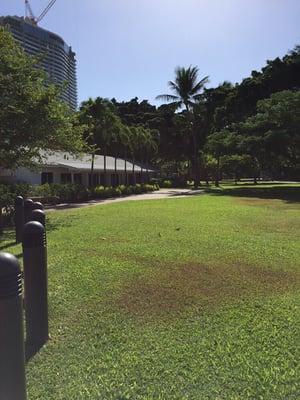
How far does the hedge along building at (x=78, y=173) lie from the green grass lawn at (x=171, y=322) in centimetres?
1616

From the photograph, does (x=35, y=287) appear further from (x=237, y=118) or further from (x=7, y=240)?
(x=237, y=118)

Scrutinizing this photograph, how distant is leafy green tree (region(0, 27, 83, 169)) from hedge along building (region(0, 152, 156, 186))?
8393 mm

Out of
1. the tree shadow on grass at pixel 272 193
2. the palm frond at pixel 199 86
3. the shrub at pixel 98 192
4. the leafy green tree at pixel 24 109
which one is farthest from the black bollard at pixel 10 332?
the palm frond at pixel 199 86

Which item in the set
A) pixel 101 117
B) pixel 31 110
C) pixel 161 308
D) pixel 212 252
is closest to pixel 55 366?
pixel 161 308

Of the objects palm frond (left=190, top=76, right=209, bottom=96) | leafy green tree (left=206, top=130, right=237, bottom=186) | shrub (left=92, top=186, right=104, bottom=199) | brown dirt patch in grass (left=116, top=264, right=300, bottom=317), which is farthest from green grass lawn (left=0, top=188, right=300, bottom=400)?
palm frond (left=190, top=76, right=209, bottom=96)

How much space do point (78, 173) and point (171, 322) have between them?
36.0 m

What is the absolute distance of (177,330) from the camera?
5.05 meters

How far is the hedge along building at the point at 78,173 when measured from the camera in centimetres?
3231

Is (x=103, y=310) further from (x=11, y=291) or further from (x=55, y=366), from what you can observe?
(x=11, y=291)

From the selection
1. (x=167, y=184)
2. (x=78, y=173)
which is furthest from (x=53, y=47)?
(x=167, y=184)

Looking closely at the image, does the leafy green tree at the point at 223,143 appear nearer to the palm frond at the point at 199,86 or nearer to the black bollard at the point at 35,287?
the palm frond at the point at 199,86

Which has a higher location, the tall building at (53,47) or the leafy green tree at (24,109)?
the tall building at (53,47)

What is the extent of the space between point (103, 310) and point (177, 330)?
104 centimetres

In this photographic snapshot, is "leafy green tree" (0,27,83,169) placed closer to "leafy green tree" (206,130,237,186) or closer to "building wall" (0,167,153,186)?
"building wall" (0,167,153,186)
